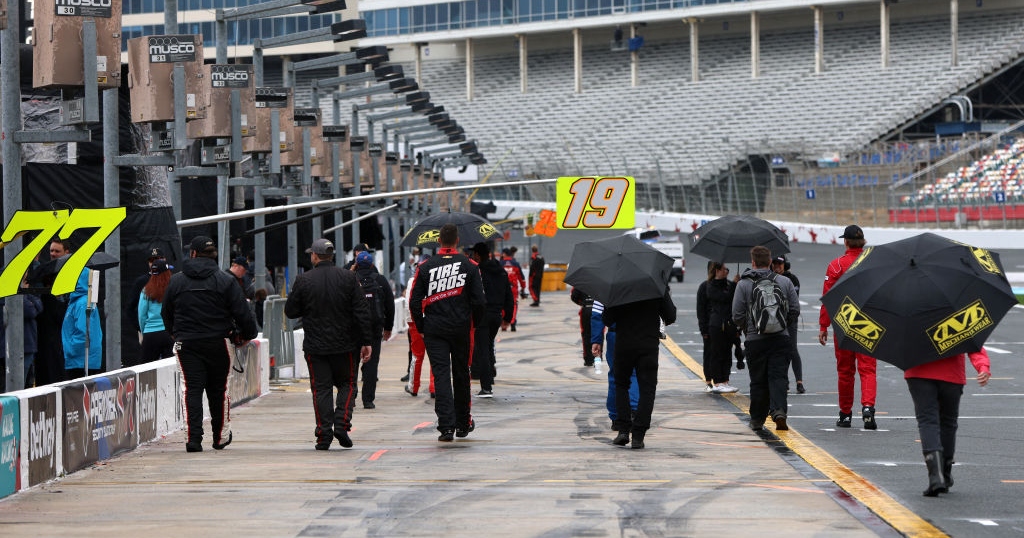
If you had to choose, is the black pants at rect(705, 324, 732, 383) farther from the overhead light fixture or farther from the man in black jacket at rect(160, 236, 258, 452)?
the overhead light fixture

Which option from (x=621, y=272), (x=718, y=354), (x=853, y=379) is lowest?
(x=718, y=354)

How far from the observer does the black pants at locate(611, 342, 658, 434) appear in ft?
39.7

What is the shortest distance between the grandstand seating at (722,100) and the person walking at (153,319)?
54164 mm

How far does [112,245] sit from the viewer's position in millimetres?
13492

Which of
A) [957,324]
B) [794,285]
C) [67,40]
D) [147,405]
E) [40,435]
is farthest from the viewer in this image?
[794,285]

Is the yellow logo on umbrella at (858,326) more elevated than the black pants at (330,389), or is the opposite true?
the yellow logo on umbrella at (858,326)

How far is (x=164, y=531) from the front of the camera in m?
8.28

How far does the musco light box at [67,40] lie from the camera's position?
40.5ft

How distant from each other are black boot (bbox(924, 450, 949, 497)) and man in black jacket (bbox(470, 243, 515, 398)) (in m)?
7.78

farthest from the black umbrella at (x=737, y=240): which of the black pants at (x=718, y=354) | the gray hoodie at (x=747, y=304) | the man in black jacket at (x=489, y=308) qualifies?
the gray hoodie at (x=747, y=304)

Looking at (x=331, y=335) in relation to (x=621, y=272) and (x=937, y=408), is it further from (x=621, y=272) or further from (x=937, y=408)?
(x=937, y=408)

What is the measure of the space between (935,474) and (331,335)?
474 cm

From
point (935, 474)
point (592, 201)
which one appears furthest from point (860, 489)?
point (592, 201)

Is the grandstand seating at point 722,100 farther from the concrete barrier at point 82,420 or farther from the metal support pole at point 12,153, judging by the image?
the metal support pole at point 12,153
